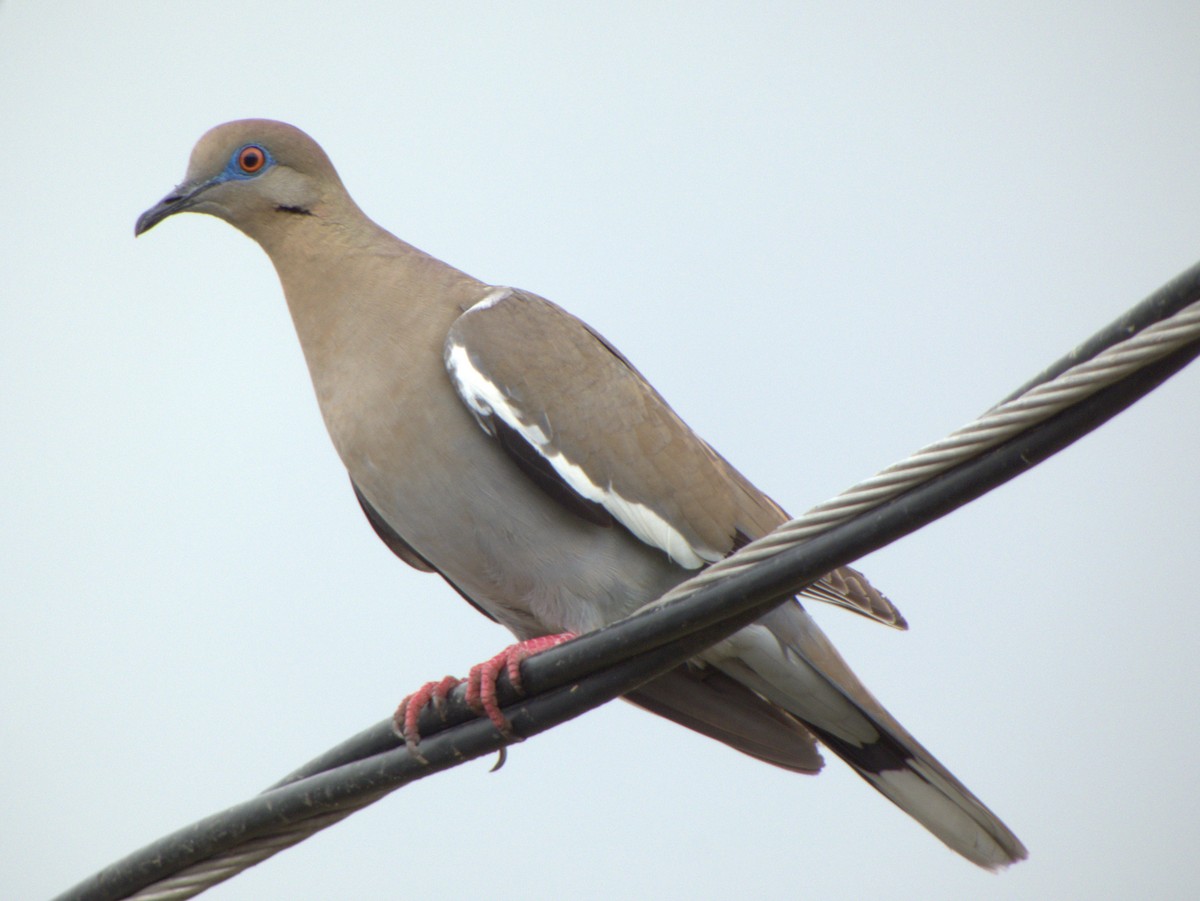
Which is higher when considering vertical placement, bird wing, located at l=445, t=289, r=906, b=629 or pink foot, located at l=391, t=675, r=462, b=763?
bird wing, located at l=445, t=289, r=906, b=629

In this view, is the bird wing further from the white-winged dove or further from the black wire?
the black wire

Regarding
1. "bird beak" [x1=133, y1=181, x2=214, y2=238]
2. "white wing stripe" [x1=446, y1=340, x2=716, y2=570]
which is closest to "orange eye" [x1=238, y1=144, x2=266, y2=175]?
"bird beak" [x1=133, y1=181, x2=214, y2=238]

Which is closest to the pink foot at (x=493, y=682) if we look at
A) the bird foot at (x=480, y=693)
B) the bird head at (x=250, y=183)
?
the bird foot at (x=480, y=693)

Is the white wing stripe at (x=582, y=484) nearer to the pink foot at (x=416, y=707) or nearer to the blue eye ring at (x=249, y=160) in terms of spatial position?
the pink foot at (x=416, y=707)

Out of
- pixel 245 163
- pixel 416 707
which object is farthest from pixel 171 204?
pixel 416 707

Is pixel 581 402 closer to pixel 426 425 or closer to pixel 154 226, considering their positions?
pixel 426 425

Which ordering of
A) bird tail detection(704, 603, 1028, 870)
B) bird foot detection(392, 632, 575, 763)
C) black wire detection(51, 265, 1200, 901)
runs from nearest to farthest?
black wire detection(51, 265, 1200, 901)
bird foot detection(392, 632, 575, 763)
bird tail detection(704, 603, 1028, 870)

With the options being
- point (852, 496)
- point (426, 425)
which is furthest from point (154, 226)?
point (852, 496)
